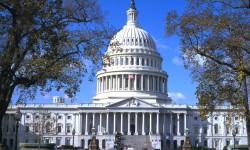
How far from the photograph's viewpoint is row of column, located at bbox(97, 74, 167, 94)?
14675 centimetres

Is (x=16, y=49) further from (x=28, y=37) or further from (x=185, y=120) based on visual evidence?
(x=185, y=120)

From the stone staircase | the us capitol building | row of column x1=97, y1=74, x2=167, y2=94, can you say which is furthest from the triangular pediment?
the stone staircase

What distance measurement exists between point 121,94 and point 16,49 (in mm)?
117931

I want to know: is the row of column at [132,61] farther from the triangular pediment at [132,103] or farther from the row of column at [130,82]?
the triangular pediment at [132,103]

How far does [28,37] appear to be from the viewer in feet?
90.3

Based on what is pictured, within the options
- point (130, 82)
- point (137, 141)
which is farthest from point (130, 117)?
point (137, 141)

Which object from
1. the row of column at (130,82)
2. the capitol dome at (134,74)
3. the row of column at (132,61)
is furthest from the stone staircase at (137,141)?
the row of column at (132,61)

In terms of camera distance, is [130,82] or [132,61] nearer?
[130,82]

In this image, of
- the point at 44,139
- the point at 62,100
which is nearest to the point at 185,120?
the point at 44,139

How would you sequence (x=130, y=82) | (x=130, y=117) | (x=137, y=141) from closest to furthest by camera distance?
(x=137, y=141) < (x=130, y=117) < (x=130, y=82)

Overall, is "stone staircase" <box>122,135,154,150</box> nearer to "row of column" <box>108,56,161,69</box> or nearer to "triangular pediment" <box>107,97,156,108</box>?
"triangular pediment" <box>107,97,156,108</box>

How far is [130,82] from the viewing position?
14788 cm

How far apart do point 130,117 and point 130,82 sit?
48.1ft

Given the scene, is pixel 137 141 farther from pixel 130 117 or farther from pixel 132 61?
pixel 132 61
